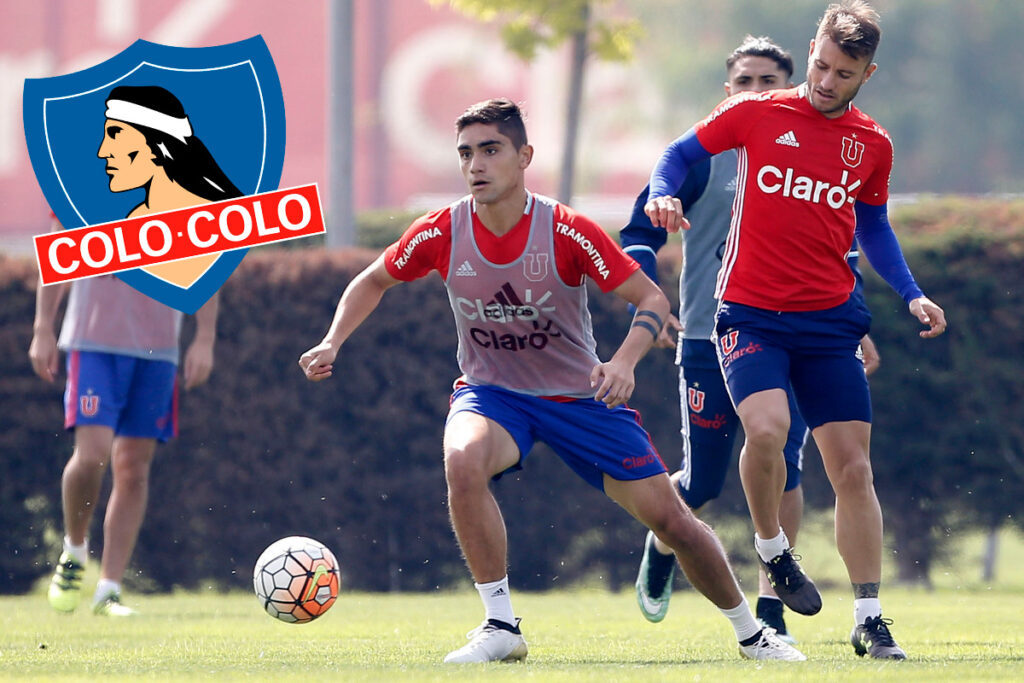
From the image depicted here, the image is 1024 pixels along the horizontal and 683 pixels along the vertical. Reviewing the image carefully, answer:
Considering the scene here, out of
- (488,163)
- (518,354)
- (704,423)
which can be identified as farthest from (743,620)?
(488,163)

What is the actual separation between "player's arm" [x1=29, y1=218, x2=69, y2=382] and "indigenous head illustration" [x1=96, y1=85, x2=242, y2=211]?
5.02 ft

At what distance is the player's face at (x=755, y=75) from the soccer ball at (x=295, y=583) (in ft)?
9.50

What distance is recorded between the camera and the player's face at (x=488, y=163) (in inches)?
243

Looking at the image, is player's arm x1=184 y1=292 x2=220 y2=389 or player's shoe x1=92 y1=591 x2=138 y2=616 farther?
player's arm x1=184 y1=292 x2=220 y2=389

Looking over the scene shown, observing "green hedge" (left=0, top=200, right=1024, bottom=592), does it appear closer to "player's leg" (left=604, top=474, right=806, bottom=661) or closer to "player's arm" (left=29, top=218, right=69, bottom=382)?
"player's arm" (left=29, top=218, right=69, bottom=382)

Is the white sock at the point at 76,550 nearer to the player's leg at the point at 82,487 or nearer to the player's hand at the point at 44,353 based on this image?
the player's leg at the point at 82,487

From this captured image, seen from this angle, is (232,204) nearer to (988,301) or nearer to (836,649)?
(988,301)

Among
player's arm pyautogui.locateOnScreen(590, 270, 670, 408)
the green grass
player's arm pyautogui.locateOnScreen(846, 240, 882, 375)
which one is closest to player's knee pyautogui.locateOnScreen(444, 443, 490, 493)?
player's arm pyautogui.locateOnScreen(590, 270, 670, 408)

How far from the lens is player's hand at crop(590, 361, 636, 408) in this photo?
18.8 ft

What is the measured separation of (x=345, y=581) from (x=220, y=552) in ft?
3.01

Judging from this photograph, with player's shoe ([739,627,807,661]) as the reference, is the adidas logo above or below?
above

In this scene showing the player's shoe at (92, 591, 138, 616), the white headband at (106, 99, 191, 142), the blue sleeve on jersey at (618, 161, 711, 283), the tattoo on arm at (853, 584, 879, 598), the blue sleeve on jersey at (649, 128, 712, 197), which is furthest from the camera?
the white headband at (106, 99, 191, 142)

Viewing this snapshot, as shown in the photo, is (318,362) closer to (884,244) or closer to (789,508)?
(884,244)

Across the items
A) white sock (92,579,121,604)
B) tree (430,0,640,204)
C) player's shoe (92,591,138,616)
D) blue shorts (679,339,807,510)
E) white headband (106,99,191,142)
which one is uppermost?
tree (430,0,640,204)
